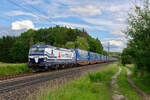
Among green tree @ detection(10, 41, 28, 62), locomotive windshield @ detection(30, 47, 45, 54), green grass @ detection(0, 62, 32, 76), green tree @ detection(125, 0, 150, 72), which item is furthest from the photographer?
green tree @ detection(10, 41, 28, 62)

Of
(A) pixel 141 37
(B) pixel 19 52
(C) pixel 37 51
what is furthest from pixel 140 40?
(B) pixel 19 52

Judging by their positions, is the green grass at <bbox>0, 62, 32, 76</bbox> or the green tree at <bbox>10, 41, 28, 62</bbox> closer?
the green grass at <bbox>0, 62, 32, 76</bbox>

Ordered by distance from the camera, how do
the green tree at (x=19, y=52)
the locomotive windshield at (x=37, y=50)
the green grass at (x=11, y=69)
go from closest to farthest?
the green grass at (x=11, y=69), the locomotive windshield at (x=37, y=50), the green tree at (x=19, y=52)

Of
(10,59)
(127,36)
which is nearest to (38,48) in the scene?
(127,36)

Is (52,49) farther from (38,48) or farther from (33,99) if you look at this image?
(33,99)

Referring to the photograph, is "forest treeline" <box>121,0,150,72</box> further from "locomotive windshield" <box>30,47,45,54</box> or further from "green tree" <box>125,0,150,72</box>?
"locomotive windshield" <box>30,47,45,54</box>

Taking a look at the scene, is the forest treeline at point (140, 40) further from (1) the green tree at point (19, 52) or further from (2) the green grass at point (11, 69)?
(1) the green tree at point (19, 52)

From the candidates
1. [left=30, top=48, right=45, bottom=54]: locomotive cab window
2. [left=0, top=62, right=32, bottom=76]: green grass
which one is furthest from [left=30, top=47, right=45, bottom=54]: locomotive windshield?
[left=0, top=62, right=32, bottom=76]: green grass

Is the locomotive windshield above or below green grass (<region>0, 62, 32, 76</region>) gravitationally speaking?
above

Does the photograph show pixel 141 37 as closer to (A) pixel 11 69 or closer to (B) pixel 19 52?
(A) pixel 11 69

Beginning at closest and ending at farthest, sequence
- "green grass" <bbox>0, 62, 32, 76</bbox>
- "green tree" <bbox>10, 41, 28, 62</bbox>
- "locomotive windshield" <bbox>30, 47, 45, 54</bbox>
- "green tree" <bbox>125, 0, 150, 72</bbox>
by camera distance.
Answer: "green tree" <bbox>125, 0, 150, 72</bbox> < "green grass" <bbox>0, 62, 32, 76</bbox> < "locomotive windshield" <bbox>30, 47, 45, 54</bbox> < "green tree" <bbox>10, 41, 28, 62</bbox>

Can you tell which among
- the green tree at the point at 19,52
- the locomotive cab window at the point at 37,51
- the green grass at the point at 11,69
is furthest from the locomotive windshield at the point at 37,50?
the green tree at the point at 19,52

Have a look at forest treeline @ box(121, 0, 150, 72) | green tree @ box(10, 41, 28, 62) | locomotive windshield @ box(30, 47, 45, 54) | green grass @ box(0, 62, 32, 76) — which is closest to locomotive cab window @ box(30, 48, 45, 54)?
locomotive windshield @ box(30, 47, 45, 54)

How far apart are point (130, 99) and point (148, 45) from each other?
370cm
